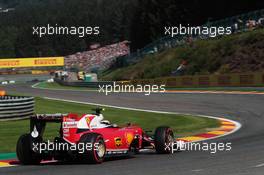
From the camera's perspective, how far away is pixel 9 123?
1855 centimetres

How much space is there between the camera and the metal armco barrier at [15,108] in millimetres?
19047

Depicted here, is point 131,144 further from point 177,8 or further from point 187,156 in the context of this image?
point 177,8

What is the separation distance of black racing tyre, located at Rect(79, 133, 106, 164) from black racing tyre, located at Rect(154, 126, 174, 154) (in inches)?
62.2

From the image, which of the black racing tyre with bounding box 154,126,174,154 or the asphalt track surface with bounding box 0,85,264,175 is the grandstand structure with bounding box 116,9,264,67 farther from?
the black racing tyre with bounding box 154,126,174,154

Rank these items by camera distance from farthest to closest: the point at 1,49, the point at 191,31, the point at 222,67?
1. the point at 1,49
2. the point at 191,31
3. the point at 222,67

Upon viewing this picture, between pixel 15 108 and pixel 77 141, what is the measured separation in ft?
29.8

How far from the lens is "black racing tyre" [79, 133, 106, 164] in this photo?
420 inches

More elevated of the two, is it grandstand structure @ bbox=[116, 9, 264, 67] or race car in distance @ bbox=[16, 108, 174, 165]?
grandstand structure @ bbox=[116, 9, 264, 67]

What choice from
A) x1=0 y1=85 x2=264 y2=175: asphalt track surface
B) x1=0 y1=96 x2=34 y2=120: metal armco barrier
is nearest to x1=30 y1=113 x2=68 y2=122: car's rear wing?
x1=0 y1=85 x2=264 y2=175: asphalt track surface

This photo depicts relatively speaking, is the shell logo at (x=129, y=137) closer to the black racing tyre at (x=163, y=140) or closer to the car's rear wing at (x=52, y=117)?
the black racing tyre at (x=163, y=140)

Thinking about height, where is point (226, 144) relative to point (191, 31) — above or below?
below

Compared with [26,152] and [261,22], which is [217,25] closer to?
[261,22]

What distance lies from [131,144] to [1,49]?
164 meters

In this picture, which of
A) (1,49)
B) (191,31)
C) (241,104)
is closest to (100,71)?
(191,31)
